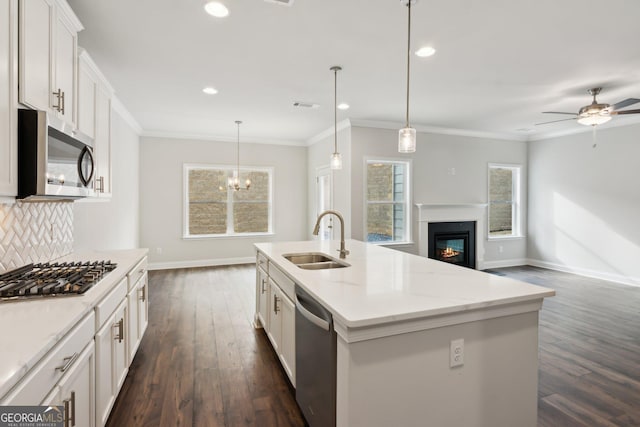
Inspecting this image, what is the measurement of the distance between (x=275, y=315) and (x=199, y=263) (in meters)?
4.38

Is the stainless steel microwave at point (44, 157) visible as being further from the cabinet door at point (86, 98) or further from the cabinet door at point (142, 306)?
the cabinet door at point (142, 306)

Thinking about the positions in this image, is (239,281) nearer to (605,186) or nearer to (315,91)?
(315,91)

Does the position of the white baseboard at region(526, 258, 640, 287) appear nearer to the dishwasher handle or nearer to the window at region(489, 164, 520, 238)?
the window at region(489, 164, 520, 238)

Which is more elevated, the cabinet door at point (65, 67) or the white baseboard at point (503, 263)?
the cabinet door at point (65, 67)

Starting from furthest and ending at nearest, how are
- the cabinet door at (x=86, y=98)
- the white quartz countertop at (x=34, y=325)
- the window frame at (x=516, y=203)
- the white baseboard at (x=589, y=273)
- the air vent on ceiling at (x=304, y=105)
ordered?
the window frame at (x=516, y=203)
the white baseboard at (x=589, y=273)
the air vent on ceiling at (x=304, y=105)
the cabinet door at (x=86, y=98)
the white quartz countertop at (x=34, y=325)

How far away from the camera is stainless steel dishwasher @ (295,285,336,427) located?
143 cm

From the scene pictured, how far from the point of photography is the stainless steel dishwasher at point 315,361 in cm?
143

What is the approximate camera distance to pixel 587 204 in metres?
5.69

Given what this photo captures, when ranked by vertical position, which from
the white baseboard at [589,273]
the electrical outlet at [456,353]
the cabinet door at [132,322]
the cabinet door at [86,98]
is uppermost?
the cabinet door at [86,98]

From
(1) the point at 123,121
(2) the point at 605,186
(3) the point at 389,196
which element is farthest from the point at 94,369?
(2) the point at 605,186

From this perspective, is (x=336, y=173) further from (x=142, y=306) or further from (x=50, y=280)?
(x=50, y=280)

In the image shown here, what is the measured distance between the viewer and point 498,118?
5.25 m

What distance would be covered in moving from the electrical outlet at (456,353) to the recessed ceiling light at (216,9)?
2489 mm

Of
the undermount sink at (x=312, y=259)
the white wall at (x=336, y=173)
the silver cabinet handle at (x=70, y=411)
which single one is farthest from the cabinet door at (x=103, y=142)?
the white wall at (x=336, y=173)
